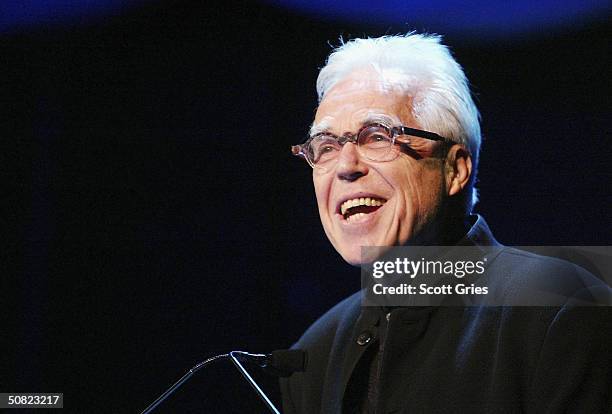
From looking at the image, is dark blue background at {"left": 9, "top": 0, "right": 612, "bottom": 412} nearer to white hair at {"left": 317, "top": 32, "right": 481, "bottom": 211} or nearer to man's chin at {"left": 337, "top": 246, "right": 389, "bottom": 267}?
white hair at {"left": 317, "top": 32, "right": 481, "bottom": 211}

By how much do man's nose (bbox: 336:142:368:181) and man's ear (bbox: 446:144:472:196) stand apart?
0.26m

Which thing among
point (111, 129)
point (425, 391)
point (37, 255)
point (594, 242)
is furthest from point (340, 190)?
point (37, 255)

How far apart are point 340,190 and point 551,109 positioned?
2.40ft

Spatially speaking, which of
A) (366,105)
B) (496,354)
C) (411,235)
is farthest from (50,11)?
(496,354)

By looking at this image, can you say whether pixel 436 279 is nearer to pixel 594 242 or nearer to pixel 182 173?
pixel 594 242

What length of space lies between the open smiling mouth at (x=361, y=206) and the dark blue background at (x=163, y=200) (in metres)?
0.47

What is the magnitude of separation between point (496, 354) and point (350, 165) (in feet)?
2.21

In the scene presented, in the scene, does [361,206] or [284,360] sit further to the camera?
[361,206]

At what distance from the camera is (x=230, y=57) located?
8.81ft

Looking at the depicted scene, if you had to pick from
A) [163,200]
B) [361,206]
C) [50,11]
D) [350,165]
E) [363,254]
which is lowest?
[363,254]

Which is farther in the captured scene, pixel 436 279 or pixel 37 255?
pixel 37 255

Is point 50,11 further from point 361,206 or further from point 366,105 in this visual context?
point 361,206

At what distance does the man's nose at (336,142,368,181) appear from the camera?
211 centimetres

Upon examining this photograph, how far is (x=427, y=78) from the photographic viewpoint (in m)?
2.16
